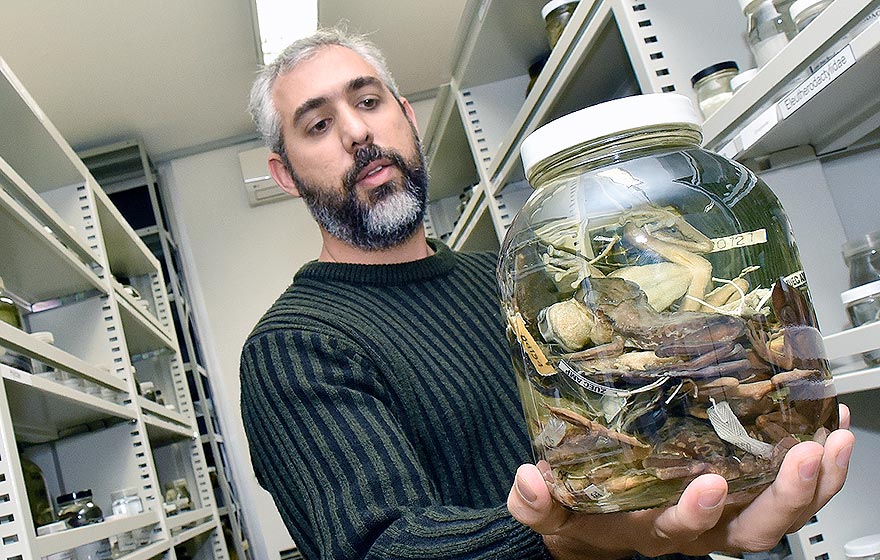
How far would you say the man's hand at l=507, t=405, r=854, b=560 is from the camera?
501mm

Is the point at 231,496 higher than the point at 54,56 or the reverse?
the reverse

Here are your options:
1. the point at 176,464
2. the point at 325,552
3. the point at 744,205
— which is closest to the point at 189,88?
the point at 176,464

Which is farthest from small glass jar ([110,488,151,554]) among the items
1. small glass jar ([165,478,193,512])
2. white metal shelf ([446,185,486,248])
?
white metal shelf ([446,185,486,248])

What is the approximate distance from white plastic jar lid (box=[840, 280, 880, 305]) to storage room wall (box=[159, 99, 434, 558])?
11.6ft

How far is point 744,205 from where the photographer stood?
24.3 inches

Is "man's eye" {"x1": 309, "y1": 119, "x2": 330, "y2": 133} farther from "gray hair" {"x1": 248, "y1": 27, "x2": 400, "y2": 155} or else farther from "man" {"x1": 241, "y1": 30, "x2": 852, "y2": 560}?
"gray hair" {"x1": 248, "y1": 27, "x2": 400, "y2": 155}

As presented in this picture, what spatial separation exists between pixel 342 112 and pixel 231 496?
3362 mm

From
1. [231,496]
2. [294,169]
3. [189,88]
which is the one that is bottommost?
[231,496]

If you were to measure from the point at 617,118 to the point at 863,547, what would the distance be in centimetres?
88

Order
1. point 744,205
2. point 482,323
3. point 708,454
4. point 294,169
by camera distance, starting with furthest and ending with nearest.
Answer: point 294,169 → point 482,323 → point 744,205 → point 708,454

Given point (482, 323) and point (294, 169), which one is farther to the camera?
point (294, 169)

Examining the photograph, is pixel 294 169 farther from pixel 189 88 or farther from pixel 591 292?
pixel 189 88

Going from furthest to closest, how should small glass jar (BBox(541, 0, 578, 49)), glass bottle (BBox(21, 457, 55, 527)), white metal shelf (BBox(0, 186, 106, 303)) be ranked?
glass bottle (BBox(21, 457, 55, 527))
white metal shelf (BBox(0, 186, 106, 303))
small glass jar (BBox(541, 0, 578, 49))

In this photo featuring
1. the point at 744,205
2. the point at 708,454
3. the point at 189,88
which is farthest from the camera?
the point at 189,88
